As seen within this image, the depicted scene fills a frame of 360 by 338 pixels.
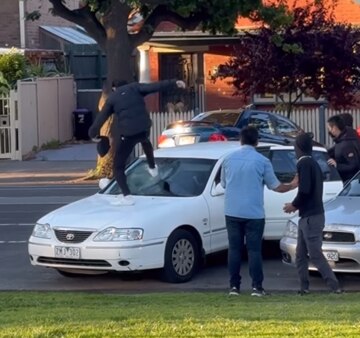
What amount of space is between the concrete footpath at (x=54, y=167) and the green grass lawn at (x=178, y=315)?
49.4 ft

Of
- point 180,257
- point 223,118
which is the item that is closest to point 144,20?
point 223,118

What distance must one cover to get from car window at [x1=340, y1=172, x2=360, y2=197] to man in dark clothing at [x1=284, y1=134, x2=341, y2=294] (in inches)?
65.3

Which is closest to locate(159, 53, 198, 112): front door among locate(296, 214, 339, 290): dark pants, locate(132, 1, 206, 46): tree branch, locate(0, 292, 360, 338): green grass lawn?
locate(132, 1, 206, 46): tree branch

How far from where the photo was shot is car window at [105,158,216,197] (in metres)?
13.5

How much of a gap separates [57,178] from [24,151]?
5433 millimetres

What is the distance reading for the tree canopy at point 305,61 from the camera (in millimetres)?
30844

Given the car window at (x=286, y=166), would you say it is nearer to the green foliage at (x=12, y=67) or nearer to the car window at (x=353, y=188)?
the car window at (x=353, y=188)

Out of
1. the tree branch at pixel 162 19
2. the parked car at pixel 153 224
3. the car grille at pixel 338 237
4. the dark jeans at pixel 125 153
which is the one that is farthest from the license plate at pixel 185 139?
the car grille at pixel 338 237

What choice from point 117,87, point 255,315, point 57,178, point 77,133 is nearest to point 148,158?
point 117,87

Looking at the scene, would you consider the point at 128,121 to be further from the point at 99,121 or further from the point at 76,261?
the point at 76,261

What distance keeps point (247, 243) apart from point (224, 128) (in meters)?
13.0

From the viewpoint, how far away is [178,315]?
350 inches

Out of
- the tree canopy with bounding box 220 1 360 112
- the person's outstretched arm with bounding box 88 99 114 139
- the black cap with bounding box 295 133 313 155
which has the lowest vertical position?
the black cap with bounding box 295 133 313 155

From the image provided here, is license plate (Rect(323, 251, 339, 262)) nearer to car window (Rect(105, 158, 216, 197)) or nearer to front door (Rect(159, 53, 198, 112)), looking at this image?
car window (Rect(105, 158, 216, 197))
